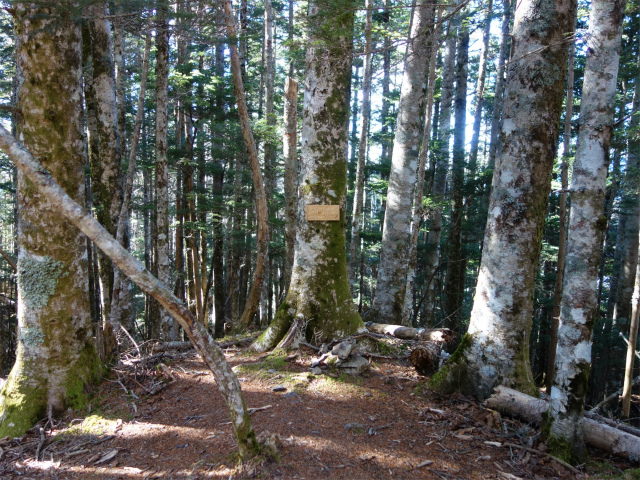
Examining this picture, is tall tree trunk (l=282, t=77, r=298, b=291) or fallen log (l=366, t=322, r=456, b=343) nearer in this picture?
fallen log (l=366, t=322, r=456, b=343)

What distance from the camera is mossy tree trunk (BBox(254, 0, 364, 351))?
545 cm

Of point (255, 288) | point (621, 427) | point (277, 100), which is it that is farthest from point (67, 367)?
point (277, 100)

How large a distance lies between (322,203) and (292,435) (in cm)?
317

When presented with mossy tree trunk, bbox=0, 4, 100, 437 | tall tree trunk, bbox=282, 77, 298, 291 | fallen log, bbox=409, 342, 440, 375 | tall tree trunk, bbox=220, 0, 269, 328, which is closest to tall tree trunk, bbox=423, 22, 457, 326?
tall tree trunk, bbox=282, 77, 298, 291

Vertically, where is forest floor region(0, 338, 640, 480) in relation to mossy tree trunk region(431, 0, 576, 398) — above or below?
below

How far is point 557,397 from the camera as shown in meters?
3.30

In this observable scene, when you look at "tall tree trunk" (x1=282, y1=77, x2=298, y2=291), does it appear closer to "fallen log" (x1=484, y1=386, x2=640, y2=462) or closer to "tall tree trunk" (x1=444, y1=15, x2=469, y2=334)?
"tall tree trunk" (x1=444, y1=15, x2=469, y2=334)

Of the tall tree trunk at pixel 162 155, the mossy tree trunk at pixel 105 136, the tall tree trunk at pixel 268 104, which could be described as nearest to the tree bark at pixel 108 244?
the mossy tree trunk at pixel 105 136

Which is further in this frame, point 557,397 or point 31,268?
point 31,268

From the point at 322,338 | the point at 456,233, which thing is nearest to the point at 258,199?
the point at 322,338

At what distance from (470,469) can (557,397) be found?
98 cm

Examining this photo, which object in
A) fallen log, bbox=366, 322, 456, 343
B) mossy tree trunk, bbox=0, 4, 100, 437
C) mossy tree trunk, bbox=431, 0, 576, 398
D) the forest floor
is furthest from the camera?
fallen log, bbox=366, 322, 456, 343

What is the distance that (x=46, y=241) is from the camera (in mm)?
4008

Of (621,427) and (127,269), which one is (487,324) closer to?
(621,427)
